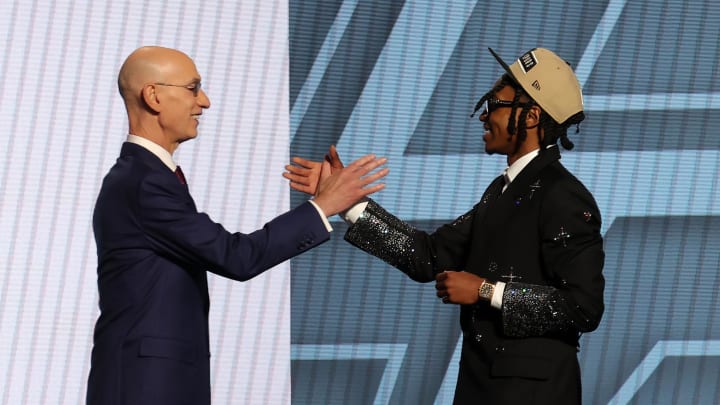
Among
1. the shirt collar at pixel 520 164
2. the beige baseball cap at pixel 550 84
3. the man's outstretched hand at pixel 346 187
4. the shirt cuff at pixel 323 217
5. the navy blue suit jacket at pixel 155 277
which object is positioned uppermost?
the beige baseball cap at pixel 550 84

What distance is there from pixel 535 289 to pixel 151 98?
0.76 m

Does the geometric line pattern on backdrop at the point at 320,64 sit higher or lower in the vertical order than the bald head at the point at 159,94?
higher

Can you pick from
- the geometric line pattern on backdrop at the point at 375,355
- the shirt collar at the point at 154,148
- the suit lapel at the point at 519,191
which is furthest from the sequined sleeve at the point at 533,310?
the geometric line pattern on backdrop at the point at 375,355

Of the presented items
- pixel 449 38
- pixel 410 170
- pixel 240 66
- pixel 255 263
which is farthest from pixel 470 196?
pixel 255 263

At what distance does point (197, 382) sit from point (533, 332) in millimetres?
604

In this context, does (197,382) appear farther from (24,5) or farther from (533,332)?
(24,5)

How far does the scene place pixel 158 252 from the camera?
194cm

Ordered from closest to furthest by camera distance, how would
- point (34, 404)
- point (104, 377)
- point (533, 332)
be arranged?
point (104, 377)
point (533, 332)
point (34, 404)

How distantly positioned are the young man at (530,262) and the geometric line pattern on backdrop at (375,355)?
1.26 metres

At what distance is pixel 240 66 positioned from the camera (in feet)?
11.7

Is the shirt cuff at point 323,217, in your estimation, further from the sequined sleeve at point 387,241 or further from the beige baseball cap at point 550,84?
the beige baseball cap at point 550,84

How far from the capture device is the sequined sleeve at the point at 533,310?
204 cm

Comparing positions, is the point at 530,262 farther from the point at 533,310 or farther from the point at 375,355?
the point at 375,355

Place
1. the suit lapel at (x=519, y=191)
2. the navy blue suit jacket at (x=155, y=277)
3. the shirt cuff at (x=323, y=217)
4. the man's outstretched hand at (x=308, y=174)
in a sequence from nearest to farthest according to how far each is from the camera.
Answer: the navy blue suit jacket at (x=155, y=277) → the shirt cuff at (x=323, y=217) → the suit lapel at (x=519, y=191) → the man's outstretched hand at (x=308, y=174)
